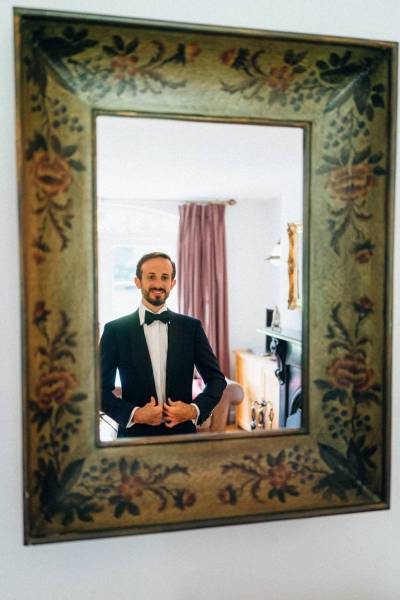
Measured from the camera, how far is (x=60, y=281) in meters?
0.96

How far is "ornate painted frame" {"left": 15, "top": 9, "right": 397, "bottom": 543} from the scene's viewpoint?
949 millimetres

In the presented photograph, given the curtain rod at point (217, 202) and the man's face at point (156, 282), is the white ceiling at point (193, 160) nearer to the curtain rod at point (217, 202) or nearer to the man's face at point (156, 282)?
the curtain rod at point (217, 202)

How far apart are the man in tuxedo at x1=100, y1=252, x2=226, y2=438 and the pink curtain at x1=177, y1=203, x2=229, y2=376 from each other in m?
0.02

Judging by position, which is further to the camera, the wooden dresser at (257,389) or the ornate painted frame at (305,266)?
the wooden dresser at (257,389)

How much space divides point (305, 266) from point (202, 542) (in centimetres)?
62

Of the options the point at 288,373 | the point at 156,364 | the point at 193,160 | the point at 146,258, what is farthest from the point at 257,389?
the point at 193,160

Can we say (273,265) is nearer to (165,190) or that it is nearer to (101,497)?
(165,190)

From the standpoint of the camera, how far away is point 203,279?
3.45ft

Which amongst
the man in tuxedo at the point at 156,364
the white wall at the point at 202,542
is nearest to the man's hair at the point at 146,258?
the man in tuxedo at the point at 156,364

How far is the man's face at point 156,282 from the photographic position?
102 cm

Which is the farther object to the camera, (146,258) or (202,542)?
(202,542)

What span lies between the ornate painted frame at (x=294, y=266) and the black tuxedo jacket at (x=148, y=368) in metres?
0.20

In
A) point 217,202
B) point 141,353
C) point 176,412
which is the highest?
point 217,202

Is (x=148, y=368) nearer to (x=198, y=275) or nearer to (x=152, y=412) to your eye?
(x=152, y=412)
